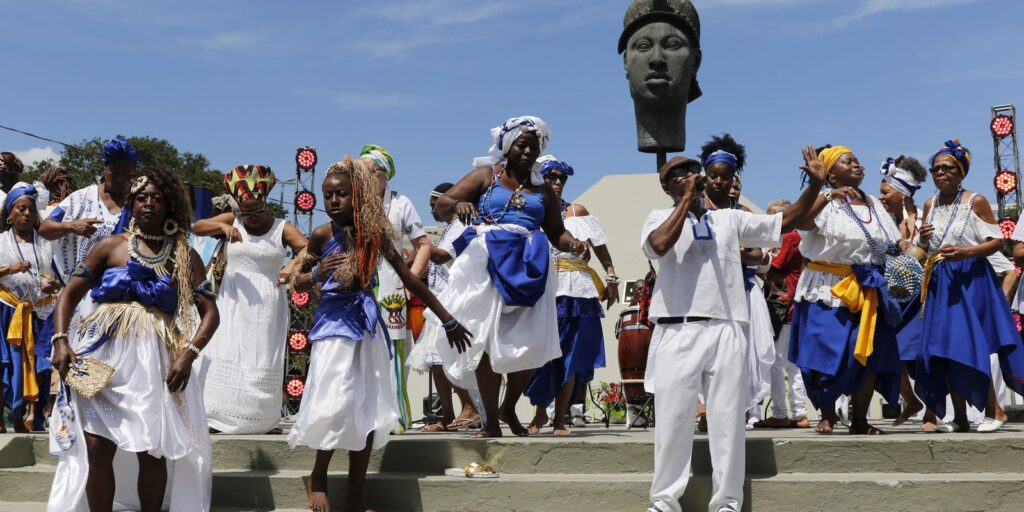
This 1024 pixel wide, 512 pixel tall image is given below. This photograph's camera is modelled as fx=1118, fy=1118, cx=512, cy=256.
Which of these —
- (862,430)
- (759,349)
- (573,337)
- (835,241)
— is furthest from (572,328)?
(862,430)

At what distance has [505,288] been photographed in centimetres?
688

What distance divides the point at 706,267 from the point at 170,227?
2.82 metres

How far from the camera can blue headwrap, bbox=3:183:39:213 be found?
28.6ft

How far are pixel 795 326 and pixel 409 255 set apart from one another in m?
3.62

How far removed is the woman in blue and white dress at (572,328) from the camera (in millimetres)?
8242

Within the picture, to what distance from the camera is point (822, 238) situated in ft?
23.8

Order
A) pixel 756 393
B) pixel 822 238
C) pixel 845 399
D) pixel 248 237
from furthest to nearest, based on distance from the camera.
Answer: pixel 845 399, pixel 756 393, pixel 248 237, pixel 822 238

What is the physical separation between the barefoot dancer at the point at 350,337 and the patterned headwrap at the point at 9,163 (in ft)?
14.8

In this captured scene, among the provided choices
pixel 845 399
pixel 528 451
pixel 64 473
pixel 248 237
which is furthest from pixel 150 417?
pixel 845 399

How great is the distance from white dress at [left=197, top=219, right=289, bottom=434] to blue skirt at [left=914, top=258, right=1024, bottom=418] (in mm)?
4557

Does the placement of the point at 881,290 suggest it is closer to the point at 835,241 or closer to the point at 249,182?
the point at 835,241

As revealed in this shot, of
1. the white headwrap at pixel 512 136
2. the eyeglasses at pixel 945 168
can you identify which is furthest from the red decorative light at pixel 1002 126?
the white headwrap at pixel 512 136

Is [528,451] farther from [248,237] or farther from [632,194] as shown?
[632,194]

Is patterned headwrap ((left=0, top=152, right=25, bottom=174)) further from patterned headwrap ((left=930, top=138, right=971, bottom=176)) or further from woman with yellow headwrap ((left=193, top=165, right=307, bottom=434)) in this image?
patterned headwrap ((left=930, top=138, right=971, bottom=176))
